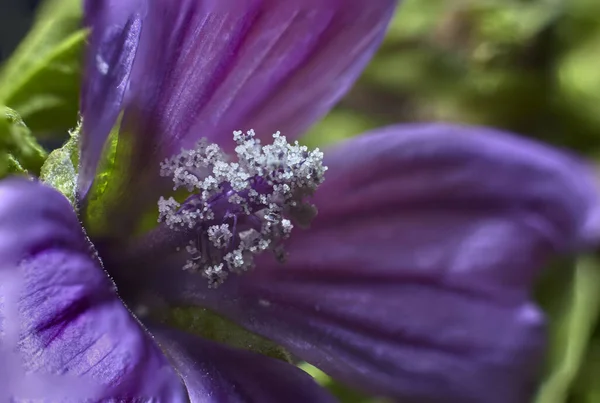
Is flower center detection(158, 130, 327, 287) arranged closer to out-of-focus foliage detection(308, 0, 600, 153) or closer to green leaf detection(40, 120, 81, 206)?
green leaf detection(40, 120, 81, 206)

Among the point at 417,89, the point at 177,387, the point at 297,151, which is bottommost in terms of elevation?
the point at 177,387

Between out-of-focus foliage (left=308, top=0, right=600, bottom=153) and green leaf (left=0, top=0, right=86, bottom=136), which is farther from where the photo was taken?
out-of-focus foliage (left=308, top=0, right=600, bottom=153)

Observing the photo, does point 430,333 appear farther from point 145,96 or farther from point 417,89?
point 417,89

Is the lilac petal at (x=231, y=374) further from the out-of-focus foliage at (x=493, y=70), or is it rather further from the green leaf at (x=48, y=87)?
the out-of-focus foliage at (x=493, y=70)

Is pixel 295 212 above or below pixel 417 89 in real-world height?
below

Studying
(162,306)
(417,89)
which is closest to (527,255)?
(162,306)

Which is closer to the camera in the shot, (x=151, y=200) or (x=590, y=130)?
(x=151, y=200)

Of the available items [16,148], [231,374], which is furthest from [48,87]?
[231,374]

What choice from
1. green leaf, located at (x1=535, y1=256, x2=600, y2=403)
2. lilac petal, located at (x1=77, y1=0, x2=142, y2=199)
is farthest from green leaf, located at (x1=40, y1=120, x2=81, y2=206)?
green leaf, located at (x1=535, y1=256, x2=600, y2=403)
